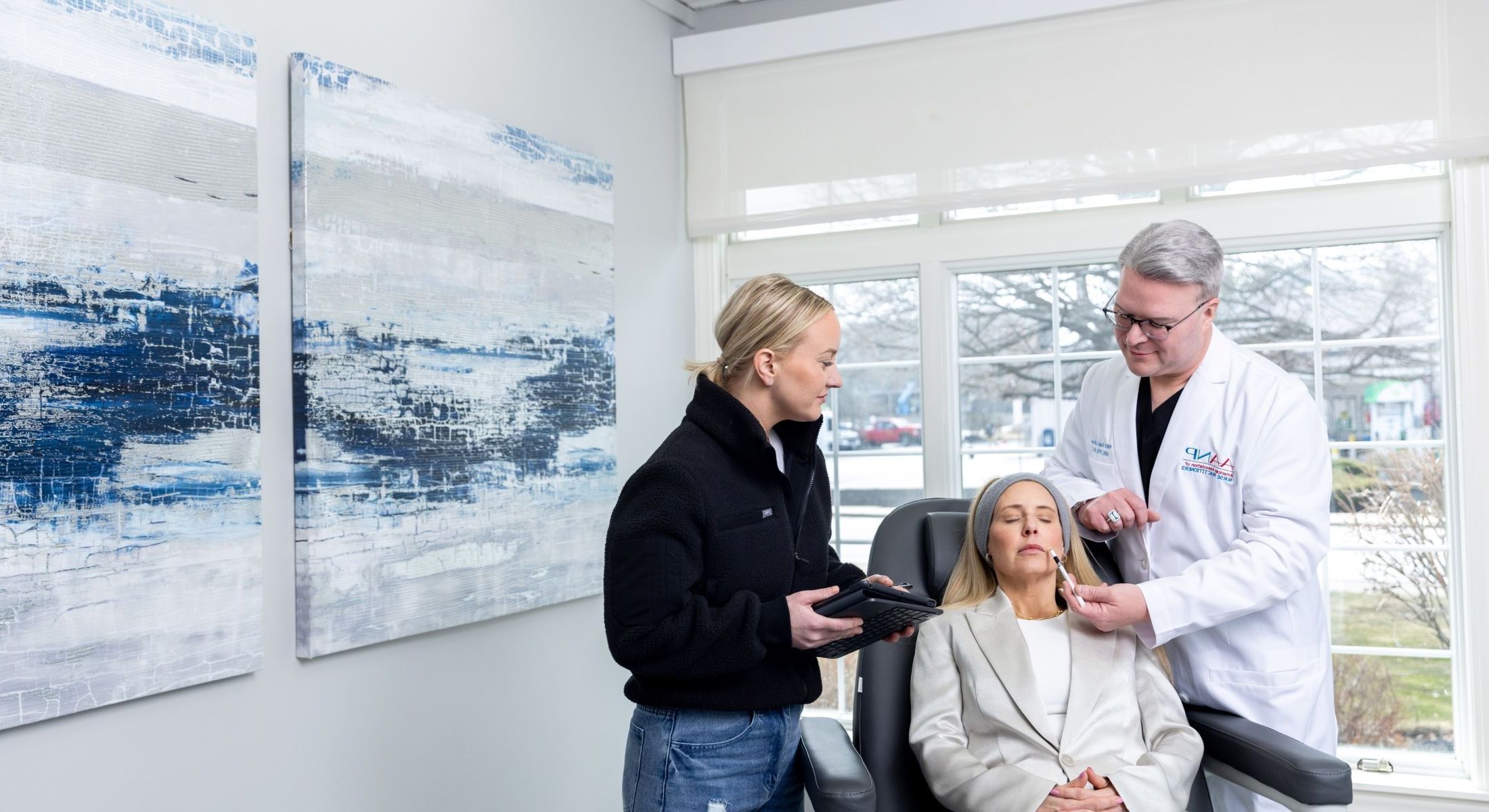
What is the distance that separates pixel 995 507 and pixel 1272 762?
64 cm

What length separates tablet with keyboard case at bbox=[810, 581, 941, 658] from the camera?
1.57m

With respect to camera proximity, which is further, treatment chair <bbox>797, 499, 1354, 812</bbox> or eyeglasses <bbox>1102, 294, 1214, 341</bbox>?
eyeglasses <bbox>1102, 294, 1214, 341</bbox>

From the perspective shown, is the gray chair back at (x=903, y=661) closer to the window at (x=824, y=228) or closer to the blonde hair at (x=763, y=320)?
the blonde hair at (x=763, y=320)

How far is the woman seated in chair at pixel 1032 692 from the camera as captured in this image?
1.89m

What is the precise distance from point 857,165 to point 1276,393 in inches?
68.6

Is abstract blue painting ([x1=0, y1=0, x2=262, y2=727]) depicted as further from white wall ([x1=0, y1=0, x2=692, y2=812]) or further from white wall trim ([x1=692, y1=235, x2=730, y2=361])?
white wall trim ([x1=692, y1=235, x2=730, y2=361])

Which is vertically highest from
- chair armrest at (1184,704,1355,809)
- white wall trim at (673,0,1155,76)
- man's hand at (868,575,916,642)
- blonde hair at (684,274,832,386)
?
white wall trim at (673,0,1155,76)

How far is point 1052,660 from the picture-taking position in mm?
2094

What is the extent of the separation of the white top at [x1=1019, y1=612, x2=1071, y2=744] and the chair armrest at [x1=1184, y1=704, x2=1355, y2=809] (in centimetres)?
24

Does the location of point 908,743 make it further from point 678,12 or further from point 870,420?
point 678,12

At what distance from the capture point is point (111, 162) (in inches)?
72.8

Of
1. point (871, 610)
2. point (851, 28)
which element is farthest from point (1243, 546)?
point (851, 28)

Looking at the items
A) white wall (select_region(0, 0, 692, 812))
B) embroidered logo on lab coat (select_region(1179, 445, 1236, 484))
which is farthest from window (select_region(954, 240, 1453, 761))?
white wall (select_region(0, 0, 692, 812))

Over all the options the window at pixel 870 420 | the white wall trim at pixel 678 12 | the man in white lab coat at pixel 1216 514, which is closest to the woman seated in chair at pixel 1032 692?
the man in white lab coat at pixel 1216 514
